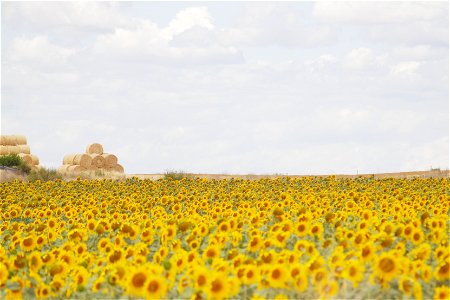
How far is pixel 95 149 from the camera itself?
46719 mm

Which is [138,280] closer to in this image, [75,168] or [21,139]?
[75,168]

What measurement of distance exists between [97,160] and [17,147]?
8.09 metres

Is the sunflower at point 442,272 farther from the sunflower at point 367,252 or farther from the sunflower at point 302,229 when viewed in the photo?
the sunflower at point 302,229

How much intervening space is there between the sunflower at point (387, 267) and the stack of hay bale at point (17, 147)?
4436 cm

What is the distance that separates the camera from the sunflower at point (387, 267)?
24.1 feet

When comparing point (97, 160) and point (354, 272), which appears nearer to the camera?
point (354, 272)

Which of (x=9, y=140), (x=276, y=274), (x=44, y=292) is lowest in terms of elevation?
(x=44, y=292)

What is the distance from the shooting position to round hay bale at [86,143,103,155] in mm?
46375

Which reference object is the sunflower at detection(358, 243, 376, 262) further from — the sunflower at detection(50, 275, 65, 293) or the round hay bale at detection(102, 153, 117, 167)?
the round hay bale at detection(102, 153, 117, 167)

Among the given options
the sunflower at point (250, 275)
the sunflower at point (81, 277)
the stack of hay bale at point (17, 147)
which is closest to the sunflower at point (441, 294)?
the sunflower at point (250, 275)

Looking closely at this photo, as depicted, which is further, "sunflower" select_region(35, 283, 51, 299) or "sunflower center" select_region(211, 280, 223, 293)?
"sunflower" select_region(35, 283, 51, 299)

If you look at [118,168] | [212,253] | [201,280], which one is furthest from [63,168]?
[201,280]

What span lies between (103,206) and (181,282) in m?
9.22

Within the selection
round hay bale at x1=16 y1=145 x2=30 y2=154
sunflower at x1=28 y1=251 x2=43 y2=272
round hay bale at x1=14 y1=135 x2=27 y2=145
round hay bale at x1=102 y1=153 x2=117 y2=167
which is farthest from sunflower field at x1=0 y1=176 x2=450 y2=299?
round hay bale at x1=14 y1=135 x2=27 y2=145
